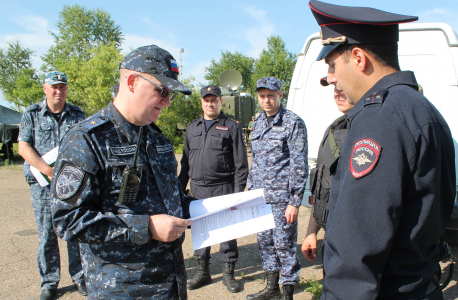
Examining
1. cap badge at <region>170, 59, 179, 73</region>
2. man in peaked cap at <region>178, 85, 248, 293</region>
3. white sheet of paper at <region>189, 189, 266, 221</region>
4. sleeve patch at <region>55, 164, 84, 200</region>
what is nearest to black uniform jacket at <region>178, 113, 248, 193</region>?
man in peaked cap at <region>178, 85, 248, 293</region>

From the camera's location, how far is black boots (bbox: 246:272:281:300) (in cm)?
315

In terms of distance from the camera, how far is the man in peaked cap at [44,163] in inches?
126

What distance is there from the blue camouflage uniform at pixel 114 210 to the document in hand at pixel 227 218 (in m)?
0.12

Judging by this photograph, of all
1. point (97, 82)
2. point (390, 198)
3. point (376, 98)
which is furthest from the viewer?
point (97, 82)

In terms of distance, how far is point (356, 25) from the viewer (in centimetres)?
115

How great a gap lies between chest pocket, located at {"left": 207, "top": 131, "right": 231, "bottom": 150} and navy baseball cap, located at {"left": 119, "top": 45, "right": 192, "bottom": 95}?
2.01 meters

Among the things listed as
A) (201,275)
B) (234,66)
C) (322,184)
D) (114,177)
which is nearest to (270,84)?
(322,184)

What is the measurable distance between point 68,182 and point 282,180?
226 cm

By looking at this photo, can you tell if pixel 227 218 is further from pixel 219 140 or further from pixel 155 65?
pixel 219 140

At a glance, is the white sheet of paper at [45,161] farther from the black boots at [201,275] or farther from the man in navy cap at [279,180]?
the man in navy cap at [279,180]

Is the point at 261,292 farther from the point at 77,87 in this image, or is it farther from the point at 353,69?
the point at 77,87

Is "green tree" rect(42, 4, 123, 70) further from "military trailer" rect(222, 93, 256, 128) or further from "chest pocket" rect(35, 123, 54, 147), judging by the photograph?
"chest pocket" rect(35, 123, 54, 147)

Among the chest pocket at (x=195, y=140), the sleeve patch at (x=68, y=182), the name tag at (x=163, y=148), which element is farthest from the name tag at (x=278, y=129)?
the sleeve patch at (x=68, y=182)

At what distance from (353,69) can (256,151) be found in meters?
2.31
